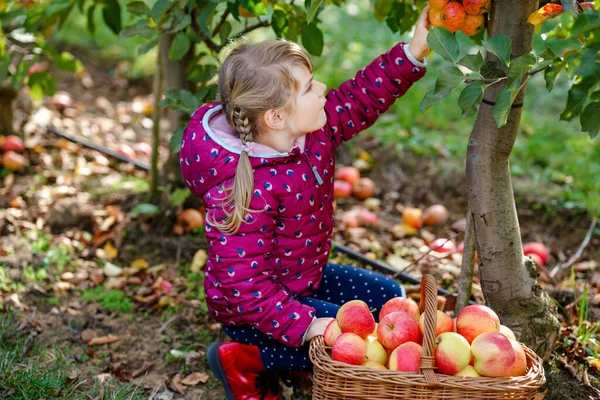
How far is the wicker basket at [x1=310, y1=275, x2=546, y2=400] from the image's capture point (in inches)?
60.9

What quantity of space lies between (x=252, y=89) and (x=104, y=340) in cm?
117

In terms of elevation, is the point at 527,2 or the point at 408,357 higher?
the point at 527,2

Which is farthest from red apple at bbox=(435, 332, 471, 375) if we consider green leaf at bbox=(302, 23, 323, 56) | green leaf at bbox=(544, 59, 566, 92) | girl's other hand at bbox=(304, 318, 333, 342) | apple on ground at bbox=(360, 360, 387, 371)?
green leaf at bbox=(302, 23, 323, 56)

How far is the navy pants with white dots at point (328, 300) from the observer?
207cm

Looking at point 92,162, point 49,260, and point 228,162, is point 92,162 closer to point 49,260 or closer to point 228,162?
point 49,260

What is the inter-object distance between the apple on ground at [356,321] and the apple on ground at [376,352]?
0.12ft

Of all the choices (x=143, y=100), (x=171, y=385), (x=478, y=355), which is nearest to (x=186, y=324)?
(x=171, y=385)

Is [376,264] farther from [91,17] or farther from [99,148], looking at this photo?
[99,148]

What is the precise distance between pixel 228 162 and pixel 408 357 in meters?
0.77

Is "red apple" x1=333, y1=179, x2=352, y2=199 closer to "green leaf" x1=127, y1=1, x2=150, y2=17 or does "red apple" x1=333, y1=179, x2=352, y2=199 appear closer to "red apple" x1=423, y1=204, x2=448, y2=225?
"red apple" x1=423, y1=204, x2=448, y2=225

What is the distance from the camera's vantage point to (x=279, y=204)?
80.0 inches

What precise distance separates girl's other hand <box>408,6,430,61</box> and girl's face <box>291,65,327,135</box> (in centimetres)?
31

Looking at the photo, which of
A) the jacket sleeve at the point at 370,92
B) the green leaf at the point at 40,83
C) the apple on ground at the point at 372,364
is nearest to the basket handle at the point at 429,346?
the apple on ground at the point at 372,364

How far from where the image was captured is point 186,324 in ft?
8.66
